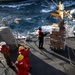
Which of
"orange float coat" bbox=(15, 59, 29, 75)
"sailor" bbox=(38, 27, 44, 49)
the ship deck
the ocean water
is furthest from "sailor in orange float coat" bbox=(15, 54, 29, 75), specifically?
the ocean water

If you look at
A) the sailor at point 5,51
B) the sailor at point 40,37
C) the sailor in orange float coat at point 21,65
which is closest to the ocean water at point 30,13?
the sailor at point 40,37

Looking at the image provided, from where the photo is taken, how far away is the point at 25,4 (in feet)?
158

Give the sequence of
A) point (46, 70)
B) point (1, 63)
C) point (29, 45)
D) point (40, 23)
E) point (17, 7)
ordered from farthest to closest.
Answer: point (17, 7) < point (40, 23) < point (29, 45) < point (1, 63) < point (46, 70)

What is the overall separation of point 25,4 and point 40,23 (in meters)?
16.7

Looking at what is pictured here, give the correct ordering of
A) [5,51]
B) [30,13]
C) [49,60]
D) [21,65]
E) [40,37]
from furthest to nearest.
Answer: [30,13] → [40,37] → [49,60] → [5,51] → [21,65]

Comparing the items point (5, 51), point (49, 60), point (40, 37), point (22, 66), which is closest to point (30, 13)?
point (40, 37)

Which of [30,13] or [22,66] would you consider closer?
[22,66]

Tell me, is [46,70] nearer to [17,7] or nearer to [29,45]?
[29,45]

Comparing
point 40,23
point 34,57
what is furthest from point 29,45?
point 40,23

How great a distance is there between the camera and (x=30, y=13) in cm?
4116

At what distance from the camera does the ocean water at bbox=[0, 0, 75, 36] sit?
3163 centimetres

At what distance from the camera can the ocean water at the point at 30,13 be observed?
31631mm

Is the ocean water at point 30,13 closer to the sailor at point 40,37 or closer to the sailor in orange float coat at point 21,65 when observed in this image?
the sailor at point 40,37

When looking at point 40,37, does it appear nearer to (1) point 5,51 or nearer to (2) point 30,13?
(1) point 5,51
